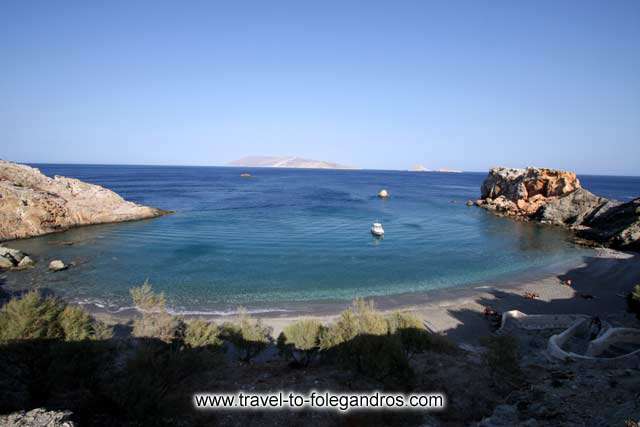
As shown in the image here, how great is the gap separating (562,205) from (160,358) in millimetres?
62365

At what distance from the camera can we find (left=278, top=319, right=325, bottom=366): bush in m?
13.3

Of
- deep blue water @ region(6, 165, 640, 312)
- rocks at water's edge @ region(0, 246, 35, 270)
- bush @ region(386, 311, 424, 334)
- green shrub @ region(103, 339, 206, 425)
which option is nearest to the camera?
green shrub @ region(103, 339, 206, 425)

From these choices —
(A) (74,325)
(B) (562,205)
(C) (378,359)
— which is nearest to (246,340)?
(C) (378,359)

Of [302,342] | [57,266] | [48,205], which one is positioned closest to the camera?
[302,342]

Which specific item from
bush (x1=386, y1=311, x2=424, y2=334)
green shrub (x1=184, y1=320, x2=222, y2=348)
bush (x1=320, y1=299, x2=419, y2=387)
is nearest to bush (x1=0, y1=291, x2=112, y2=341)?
green shrub (x1=184, y1=320, x2=222, y2=348)

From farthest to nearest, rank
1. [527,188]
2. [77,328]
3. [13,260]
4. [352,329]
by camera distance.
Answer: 1. [527,188]
2. [13,260]
3. [352,329]
4. [77,328]

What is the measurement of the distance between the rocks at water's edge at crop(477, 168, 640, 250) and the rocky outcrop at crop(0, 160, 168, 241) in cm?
6010

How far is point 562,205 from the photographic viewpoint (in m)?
54.2

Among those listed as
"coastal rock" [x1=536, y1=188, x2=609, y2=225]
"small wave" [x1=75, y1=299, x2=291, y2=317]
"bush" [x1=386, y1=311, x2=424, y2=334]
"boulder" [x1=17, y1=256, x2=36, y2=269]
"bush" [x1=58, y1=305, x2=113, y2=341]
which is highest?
"coastal rock" [x1=536, y1=188, x2=609, y2=225]

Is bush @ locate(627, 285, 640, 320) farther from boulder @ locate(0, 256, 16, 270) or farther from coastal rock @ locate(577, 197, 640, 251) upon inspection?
boulder @ locate(0, 256, 16, 270)

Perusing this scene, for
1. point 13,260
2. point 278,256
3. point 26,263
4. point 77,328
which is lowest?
point 26,263

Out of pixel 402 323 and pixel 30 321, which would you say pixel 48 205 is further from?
pixel 402 323

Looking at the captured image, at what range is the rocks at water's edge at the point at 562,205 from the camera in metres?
40.6

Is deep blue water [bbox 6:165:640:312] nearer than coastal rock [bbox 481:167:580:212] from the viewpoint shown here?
Yes
